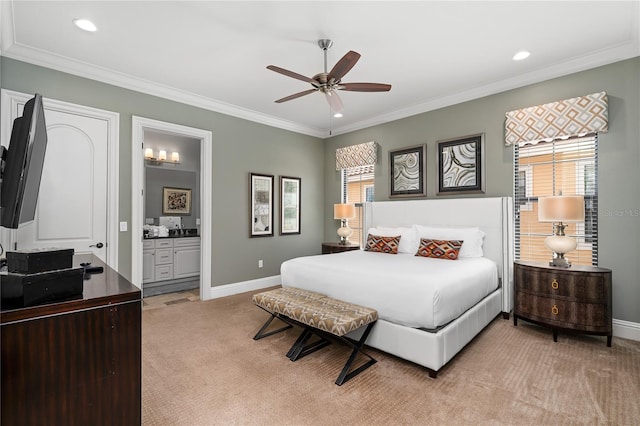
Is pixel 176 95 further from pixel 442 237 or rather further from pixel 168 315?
pixel 442 237

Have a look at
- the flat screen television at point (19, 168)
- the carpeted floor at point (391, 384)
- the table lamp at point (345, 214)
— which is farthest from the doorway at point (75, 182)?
the table lamp at point (345, 214)

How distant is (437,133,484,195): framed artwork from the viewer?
3.90m

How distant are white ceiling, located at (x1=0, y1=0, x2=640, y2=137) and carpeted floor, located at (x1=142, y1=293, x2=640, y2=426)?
2838 mm

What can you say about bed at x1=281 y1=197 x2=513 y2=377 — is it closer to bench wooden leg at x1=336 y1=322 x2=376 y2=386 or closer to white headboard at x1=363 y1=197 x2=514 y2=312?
white headboard at x1=363 y1=197 x2=514 y2=312

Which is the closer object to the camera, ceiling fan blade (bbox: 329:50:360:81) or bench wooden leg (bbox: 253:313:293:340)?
ceiling fan blade (bbox: 329:50:360:81)

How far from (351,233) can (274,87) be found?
264cm

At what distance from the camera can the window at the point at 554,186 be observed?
10.3 ft

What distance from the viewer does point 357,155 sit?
206 inches

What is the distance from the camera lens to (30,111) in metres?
1.29

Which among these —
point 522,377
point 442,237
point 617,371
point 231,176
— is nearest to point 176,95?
point 231,176

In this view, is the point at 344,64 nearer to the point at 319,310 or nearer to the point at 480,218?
the point at 319,310

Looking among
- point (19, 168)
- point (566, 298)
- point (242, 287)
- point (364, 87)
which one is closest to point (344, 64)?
point (364, 87)

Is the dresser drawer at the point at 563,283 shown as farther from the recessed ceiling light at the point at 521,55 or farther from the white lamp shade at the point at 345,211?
the white lamp shade at the point at 345,211

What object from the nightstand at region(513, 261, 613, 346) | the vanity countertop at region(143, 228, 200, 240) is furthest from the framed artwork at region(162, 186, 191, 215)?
the nightstand at region(513, 261, 613, 346)
